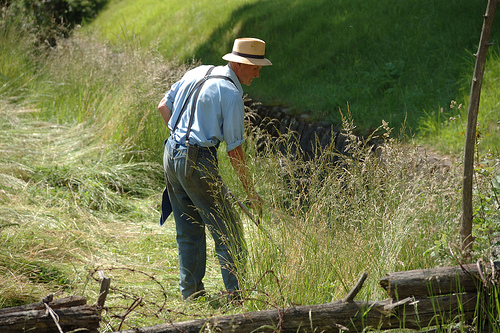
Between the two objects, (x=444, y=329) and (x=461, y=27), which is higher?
(x=461, y=27)

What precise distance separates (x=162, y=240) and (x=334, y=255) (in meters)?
2.53

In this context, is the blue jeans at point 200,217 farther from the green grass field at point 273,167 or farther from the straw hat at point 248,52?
the straw hat at point 248,52

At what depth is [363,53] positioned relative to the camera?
957 cm

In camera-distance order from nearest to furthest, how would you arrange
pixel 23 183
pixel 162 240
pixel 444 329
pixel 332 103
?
pixel 444 329, pixel 162 240, pixel 23 183, pixel 332 103

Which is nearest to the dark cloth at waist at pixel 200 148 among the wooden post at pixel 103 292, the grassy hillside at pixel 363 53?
the wooden post at pixel 103 292

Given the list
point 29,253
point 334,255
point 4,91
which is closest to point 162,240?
point 29,253

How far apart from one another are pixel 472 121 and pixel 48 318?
223 centimetres

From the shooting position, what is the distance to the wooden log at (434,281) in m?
2.60

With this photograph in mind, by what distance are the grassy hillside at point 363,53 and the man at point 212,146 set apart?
159 inches

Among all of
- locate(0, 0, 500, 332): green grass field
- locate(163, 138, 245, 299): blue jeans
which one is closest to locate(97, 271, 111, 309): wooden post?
locate(0, 0, 500, 332): green grass field

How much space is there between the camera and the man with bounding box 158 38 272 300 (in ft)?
12.0

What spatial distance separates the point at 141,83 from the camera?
7.68 meters

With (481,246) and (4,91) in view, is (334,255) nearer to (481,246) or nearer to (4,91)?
(481,246)

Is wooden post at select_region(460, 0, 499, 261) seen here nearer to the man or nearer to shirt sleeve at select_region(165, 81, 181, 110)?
the man
